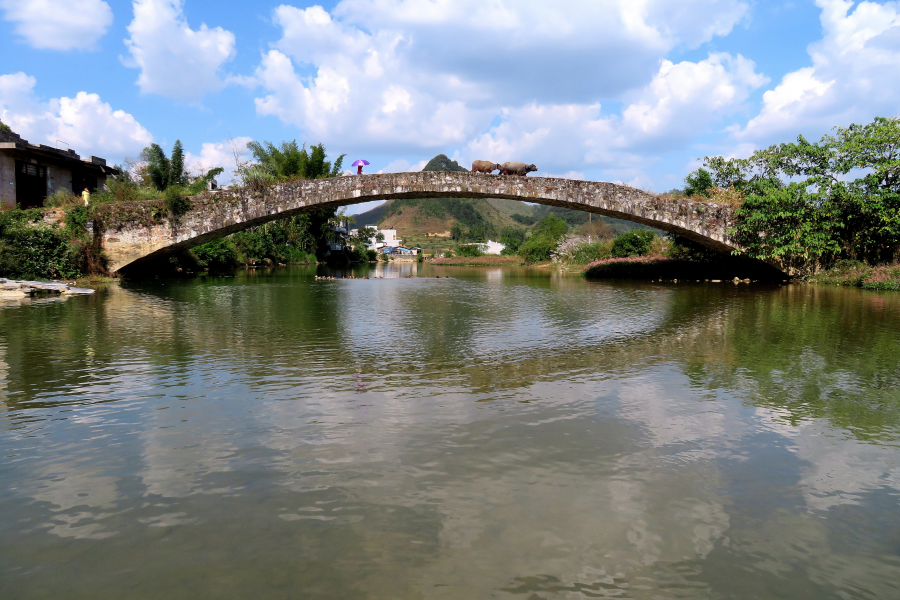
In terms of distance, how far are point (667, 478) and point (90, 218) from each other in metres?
23.2

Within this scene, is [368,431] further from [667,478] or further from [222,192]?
[222,192]

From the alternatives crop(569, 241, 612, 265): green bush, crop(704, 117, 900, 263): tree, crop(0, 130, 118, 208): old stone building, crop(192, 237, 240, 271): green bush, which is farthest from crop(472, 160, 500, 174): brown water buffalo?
crop(569, 241, 612, 265): green bush

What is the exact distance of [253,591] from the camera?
235 centimetres

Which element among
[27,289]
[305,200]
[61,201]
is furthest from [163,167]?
[27,289]

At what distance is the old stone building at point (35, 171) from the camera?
79.5 ft

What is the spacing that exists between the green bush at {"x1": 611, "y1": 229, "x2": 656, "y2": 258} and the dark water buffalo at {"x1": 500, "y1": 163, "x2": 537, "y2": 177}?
18126 millimetres

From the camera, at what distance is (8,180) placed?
24453 millimetres

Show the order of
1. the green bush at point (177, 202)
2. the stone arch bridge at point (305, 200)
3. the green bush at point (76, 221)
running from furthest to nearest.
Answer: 1. the stone arch bridge at point (305, 200)
2. the green bush at point (177, 202)
3. the green bush at point (76, 221)

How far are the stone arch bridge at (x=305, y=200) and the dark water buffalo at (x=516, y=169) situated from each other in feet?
1.53

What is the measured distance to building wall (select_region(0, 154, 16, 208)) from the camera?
24.1m

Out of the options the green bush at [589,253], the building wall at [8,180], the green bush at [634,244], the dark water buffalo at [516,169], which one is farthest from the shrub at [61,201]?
the green bush at [589,253]

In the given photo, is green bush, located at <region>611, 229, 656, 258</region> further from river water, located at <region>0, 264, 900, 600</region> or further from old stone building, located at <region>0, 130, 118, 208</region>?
old stone building, located at <region>0, 130, 118, 208</region>

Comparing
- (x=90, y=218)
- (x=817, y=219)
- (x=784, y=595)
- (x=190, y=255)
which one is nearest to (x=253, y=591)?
(x=784, y=595)

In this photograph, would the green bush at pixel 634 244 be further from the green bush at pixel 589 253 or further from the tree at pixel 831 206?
the tree at pixel 831 206
